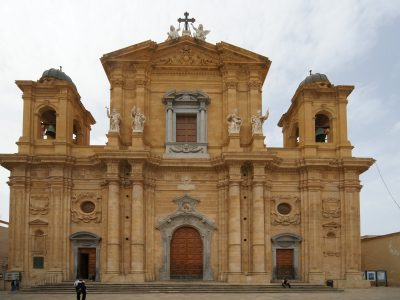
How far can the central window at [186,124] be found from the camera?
34625 millimetres

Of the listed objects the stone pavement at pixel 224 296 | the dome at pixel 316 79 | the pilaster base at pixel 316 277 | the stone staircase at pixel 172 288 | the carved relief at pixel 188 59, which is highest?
the carved relief at pixel 188 59

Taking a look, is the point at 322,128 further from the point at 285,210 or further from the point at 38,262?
the point at 38,262

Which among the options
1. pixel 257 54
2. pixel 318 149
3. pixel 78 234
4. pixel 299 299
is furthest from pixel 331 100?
pixel 78 234

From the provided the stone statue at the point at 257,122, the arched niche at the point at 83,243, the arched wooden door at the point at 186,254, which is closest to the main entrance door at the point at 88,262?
the arched niche at the point at 83,243

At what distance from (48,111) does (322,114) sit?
17238 mm

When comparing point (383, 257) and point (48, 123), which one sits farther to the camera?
point (383, 257)

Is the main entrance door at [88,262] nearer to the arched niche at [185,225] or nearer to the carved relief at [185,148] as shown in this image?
the arched niche at [185,225]

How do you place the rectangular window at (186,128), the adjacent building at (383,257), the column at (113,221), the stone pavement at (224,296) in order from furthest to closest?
the adjacent building at (383,257) → the rectangular window at (186,128) → the column at (113,221) → the stone pavement at (224,296)

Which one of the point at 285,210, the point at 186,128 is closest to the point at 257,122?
the point at 186,128

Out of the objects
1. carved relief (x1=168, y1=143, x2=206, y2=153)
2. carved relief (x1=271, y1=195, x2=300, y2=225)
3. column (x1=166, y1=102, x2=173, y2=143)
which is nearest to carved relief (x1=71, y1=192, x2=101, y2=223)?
carved relief (x1=168, y1=143, x2=206, y2=153)

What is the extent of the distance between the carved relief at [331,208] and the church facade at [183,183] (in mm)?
A: 133

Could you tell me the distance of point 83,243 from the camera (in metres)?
33.3

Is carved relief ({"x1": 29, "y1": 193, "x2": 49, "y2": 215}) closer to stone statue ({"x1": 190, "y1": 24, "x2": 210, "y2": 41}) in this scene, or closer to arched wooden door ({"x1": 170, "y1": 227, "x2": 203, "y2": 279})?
arched wooden door ({"x1": 170, "y1": 227, "x2": 203, "y2": 279})

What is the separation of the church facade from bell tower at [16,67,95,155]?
69 millimetres
